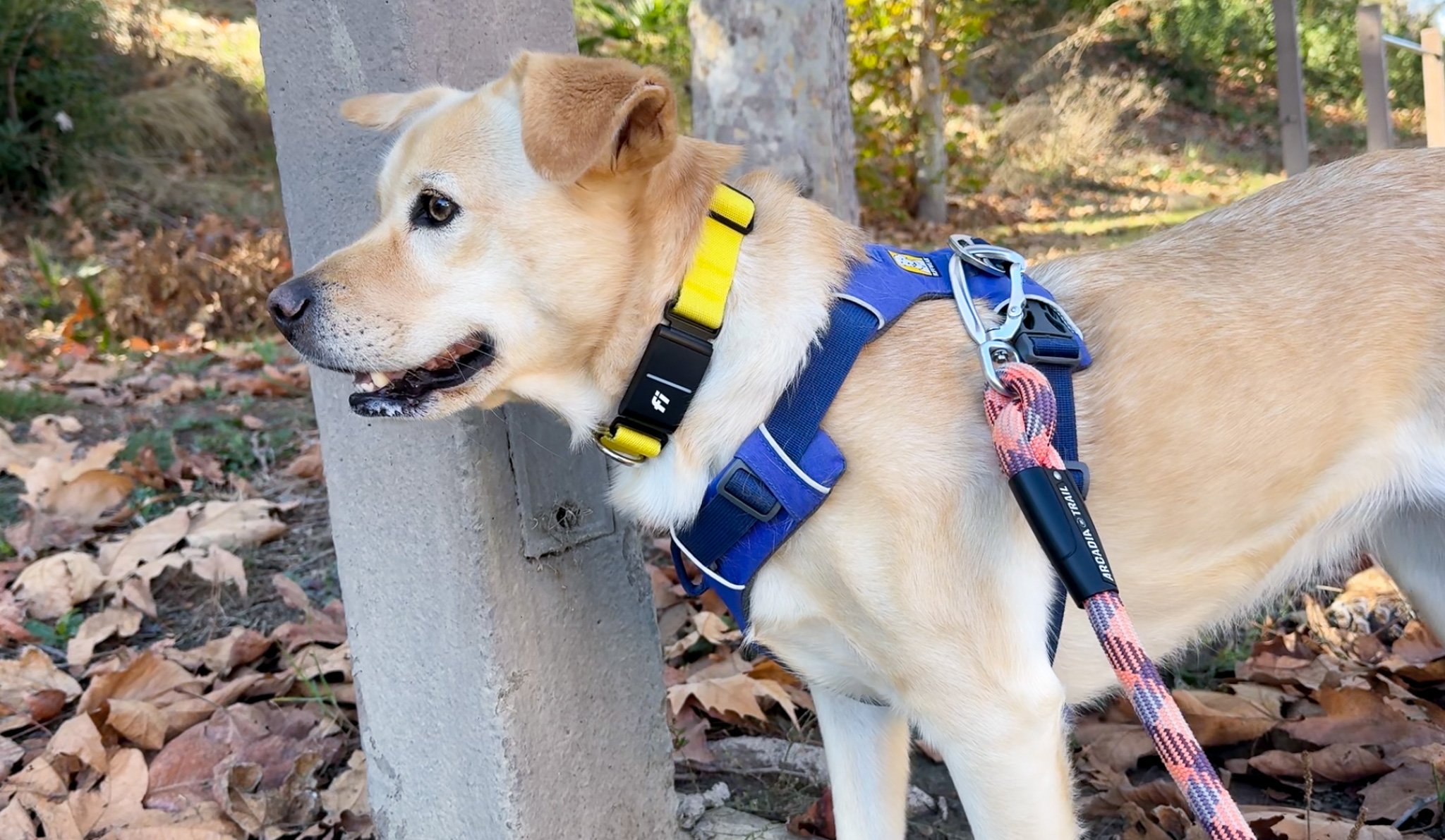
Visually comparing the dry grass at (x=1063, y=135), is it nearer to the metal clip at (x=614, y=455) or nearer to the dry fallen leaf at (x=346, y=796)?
the dry fallen leaf at (x=346, y=796)

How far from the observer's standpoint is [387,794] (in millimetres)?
2506

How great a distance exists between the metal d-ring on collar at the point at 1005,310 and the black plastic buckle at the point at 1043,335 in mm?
17

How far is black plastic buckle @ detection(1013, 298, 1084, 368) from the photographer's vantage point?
2107 mm

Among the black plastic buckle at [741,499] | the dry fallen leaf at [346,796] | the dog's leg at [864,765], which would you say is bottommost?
the dry fallen leaf at [346,796]

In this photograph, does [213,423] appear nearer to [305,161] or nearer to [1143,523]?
[305,161]

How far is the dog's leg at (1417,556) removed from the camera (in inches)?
107

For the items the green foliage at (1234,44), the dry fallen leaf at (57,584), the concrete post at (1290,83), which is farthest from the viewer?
the green foliage at (1234,44)

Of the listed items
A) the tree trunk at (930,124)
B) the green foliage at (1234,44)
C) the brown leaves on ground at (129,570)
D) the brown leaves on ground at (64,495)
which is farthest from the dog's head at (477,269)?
the green foliage at (1234,44)

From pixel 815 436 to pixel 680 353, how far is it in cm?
27

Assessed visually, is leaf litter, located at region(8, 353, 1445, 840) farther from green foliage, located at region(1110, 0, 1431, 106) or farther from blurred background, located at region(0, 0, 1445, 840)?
green foliage, located at region(1110, 0, 1431, 106)

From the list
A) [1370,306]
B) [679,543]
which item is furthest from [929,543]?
[1370,306]

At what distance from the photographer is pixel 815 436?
196 cm

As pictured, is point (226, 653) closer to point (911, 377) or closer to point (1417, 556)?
point (911, 377)

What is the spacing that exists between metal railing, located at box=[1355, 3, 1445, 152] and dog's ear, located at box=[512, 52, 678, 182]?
26.5 ft
